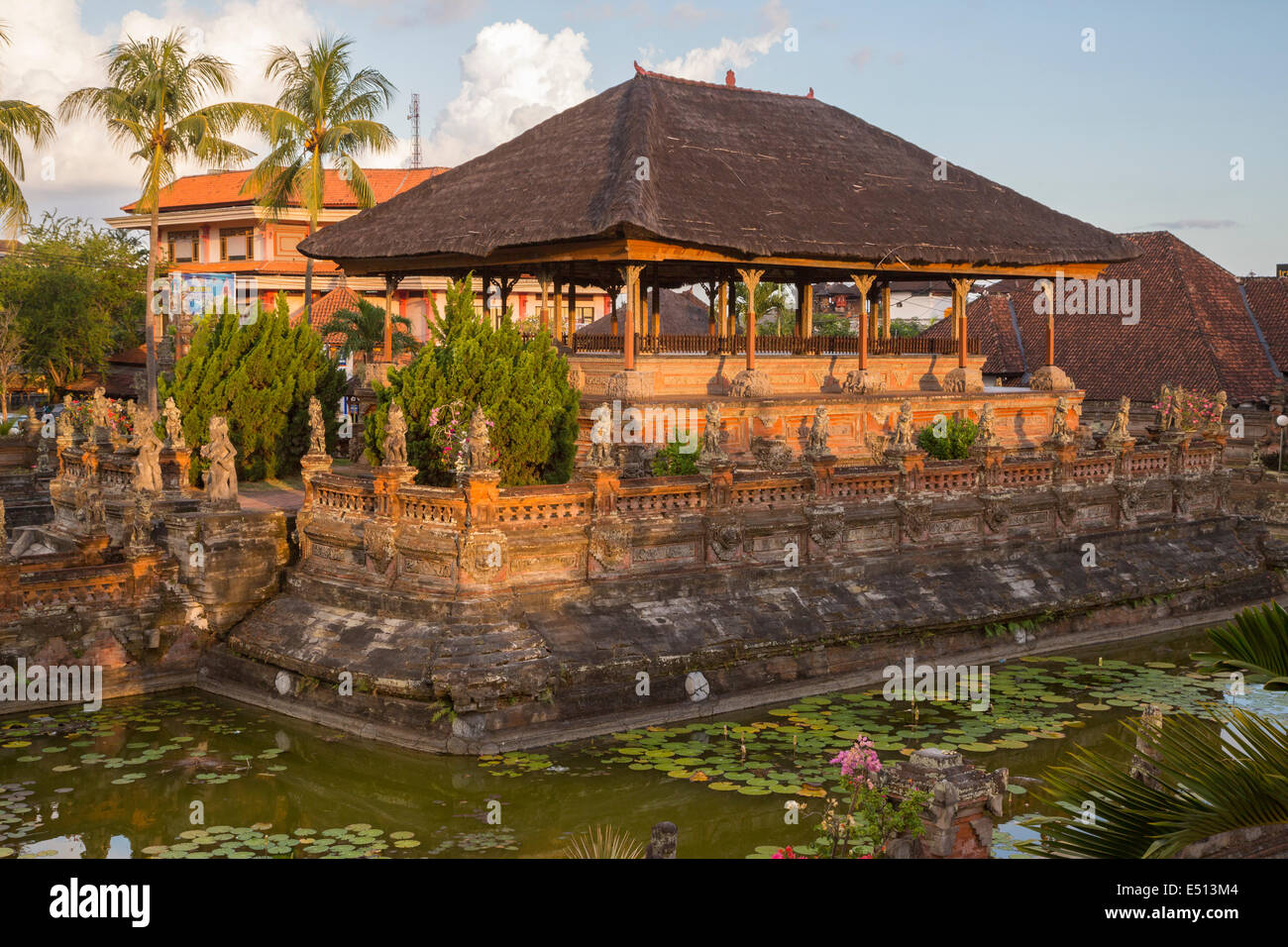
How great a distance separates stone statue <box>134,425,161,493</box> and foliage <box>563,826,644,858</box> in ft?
32.6

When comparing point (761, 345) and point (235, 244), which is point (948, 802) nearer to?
point (761, 345)

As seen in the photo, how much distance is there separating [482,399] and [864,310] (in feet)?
31.4

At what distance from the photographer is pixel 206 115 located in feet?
103

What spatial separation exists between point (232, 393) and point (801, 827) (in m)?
14.7

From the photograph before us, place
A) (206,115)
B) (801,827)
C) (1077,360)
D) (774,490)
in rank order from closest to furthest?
(801,827) → (774,490) → (206,115) → (1077,360)

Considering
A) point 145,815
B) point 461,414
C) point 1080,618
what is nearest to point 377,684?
point 145,815

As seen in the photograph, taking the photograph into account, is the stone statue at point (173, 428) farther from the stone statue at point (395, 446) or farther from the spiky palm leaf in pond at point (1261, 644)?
the spiky palm leaf in pond at point (1261, 644)

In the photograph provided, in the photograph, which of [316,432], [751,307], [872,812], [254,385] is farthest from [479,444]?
[254,385]

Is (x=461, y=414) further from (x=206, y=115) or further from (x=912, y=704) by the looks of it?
(x=206, y=115)

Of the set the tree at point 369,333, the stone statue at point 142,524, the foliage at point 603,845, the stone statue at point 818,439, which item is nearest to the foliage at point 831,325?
the tree at point 369,333

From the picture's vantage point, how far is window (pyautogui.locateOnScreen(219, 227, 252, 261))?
181 feet

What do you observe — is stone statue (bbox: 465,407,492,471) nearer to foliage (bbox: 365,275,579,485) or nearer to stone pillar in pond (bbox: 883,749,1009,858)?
foliage (bbox: 365,275,579,485)

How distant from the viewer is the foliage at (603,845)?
11.9 meters

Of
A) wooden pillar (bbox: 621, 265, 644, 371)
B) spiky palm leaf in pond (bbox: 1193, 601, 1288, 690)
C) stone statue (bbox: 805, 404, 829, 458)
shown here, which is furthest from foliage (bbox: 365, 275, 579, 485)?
spiky palm leaf in pond (bbox: 1193, 601, 1288, 690)
